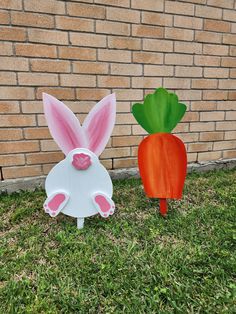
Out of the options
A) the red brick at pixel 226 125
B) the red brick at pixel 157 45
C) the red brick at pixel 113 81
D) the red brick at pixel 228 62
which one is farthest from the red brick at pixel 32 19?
the red brick at pixel 226 125

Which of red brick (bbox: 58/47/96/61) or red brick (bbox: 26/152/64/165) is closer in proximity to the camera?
red brick (bbox: 58/47/96/61)

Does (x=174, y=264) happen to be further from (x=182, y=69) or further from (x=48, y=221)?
(x=182, y=69)

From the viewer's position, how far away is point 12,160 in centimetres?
243

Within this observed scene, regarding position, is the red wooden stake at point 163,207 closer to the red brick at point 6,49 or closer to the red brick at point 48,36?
the red brick at point 48,36

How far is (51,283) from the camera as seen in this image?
1.46 m

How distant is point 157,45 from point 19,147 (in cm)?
161

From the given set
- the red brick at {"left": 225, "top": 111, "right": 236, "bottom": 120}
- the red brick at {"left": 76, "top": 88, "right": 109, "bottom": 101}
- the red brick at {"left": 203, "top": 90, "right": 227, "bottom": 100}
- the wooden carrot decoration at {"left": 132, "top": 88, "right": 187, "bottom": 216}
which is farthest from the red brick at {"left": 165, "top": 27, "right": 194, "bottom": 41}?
the wooden carrot decoration at {"left": 132, "top": 88, "right": 187, "bottom": 216}

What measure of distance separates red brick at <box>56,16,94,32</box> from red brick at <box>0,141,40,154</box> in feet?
3.38

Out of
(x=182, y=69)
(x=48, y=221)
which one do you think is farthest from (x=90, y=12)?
(x=48, y=221)

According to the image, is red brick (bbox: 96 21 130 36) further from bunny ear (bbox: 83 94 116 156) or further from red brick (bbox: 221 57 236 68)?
red brick (bbox: 221 57 236 68)

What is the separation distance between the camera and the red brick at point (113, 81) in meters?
2.51

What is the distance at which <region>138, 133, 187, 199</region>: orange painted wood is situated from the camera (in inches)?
79.3

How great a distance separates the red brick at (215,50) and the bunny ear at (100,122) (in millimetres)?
1521

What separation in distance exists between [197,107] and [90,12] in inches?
56.4
